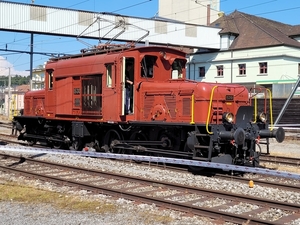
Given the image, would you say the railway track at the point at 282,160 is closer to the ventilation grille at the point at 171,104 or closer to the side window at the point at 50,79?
the ventilation grille at the point at 171,104

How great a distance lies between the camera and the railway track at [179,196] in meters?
7.18

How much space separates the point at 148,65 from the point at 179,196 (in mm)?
5588

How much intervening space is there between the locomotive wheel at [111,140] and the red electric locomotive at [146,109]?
0.09ft

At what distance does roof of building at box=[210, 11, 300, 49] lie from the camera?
46531 mm

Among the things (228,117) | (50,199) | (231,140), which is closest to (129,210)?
(50,199)

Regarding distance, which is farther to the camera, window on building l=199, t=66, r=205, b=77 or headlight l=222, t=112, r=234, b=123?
window on building l=199, t=66, r=205, b=77

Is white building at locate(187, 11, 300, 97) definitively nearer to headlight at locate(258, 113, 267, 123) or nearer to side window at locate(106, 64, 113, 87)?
headlight at locate(258, 113, 267, 123)

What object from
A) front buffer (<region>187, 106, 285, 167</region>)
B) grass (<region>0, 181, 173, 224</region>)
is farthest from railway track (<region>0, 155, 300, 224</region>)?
front buffer (<region>187, 106, 285, 167</region>)

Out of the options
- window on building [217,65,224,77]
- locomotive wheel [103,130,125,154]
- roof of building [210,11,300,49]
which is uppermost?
roof of building [210,11,300,49]

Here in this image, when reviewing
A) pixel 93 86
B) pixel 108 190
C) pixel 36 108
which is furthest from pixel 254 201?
pixel 36 108

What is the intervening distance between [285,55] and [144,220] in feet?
133

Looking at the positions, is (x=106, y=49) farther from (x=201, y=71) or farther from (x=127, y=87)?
(x=201, y=71)

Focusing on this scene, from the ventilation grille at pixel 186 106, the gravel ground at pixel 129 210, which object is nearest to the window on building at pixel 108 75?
the ventilation grille at pixel 186 106

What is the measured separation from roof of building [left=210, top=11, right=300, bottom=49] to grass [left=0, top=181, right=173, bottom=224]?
3968 centimetres
